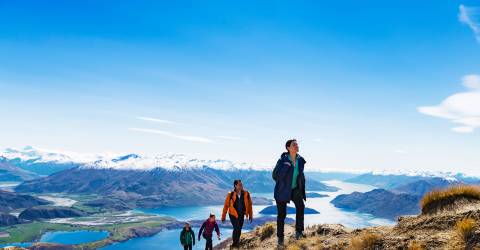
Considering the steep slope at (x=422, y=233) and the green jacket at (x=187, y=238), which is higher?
the steep slope at (x=422, y=233)

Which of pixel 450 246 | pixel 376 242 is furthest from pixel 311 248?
pixel 450 246

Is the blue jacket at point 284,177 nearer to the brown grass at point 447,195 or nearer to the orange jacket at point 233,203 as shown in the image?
the orange jacket at point 233,203

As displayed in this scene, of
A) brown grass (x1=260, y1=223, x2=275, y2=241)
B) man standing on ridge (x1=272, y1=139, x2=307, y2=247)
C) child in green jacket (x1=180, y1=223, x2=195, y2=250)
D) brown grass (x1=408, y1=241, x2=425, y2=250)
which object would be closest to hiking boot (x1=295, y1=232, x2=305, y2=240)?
man standing on ridge (x1=272, y1=139, x2=307, y2=247)

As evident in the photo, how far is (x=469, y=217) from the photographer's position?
11195mm

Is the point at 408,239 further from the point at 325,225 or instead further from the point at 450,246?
the point at 325,225

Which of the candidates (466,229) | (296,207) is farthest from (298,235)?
(466,229)

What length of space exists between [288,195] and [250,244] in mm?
4920

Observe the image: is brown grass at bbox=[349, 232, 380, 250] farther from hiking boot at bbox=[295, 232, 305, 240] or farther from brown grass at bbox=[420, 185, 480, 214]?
hiking boot at bbox=[295, 232, 305, 240]

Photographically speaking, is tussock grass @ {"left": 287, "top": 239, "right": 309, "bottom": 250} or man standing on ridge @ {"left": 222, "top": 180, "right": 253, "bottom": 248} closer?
tussock grass @ {"left": 287, "top": 239, "right": 309, "bottom": 250}

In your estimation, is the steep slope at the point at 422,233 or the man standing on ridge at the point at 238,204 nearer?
the steep slope at the point at 422,233

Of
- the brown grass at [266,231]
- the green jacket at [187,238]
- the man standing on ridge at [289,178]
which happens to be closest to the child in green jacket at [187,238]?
the green jacket at [187,238]

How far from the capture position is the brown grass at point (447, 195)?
14.1 metres

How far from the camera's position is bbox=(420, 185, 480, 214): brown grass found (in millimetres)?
14086

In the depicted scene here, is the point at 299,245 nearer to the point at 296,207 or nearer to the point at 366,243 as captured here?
the point at 296,207
